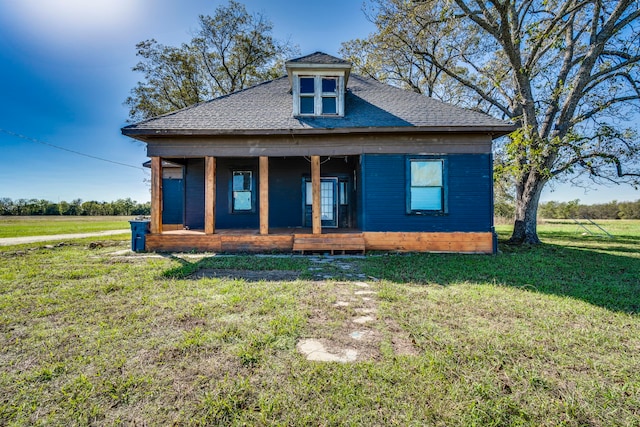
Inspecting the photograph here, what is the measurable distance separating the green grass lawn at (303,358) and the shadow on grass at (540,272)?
7cm

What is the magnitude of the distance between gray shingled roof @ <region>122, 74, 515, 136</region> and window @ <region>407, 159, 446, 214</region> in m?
1.02

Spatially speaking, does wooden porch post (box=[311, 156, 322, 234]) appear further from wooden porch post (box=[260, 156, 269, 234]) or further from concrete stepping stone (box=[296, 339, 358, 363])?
concrete stepping stone (box=[296, 339, 358, 363])

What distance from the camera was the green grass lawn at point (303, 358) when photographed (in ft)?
5.51

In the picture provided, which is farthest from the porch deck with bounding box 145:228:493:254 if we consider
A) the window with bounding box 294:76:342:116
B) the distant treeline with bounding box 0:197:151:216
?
the distant treeline with bounding box 0:197:151:216

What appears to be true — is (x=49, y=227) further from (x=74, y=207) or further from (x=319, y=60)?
(x=74, y=207)

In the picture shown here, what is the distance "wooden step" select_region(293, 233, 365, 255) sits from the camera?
294 inches

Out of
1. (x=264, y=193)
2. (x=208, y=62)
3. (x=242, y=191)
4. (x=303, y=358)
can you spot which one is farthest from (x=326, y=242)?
(x=208, y=62)

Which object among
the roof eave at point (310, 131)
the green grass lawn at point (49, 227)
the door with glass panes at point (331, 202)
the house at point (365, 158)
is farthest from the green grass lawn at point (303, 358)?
the green grass lawn at point (49, 227)

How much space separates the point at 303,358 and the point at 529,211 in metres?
10.6

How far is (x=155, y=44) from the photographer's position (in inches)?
630

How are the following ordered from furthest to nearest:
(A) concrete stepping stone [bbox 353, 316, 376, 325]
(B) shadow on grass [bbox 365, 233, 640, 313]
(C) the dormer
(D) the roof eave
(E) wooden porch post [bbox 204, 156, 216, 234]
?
(C) the dormer → (E) wooden porch post [bbox 204, 156, 216, 234] → (D) the roof eave → (B) shadow on grass [bbox 365, 233, 640, 313] → (A) concrete stepping stone [bbox 353, 316, 376, 325]

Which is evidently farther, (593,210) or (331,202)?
(593,210)

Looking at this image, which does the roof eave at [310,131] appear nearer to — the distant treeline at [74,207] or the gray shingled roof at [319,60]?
the gray shingled roof at [319,60]

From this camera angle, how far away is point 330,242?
7500mm
